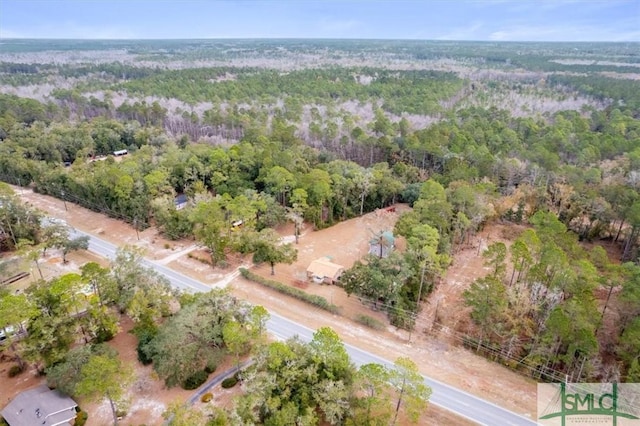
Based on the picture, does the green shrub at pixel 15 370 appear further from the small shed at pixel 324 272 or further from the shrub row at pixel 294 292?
the small shed at pixel 324 272

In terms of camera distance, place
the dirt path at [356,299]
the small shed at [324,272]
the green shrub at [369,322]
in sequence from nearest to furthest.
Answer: the dirt path at [356,299] < the green shrub at [369,322] < the small shed at [324,272]

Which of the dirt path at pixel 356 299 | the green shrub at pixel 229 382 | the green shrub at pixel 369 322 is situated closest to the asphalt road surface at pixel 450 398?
the dirt path at pixel 356 299

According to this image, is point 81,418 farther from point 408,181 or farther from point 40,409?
point 408,181

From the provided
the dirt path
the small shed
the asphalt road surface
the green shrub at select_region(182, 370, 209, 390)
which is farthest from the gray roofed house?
the small shed

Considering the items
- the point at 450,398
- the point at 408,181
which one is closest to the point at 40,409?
the point at 450,398

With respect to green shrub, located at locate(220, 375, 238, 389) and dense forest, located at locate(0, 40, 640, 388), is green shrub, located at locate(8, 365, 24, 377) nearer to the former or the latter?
green shrub, located at locate(220, 375, 238, 389)

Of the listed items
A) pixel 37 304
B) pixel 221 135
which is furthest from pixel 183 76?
pixel 37 304

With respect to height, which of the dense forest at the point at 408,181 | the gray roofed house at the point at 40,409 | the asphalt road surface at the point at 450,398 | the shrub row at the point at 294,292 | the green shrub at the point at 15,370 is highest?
the dense forest at the point at 408,181
